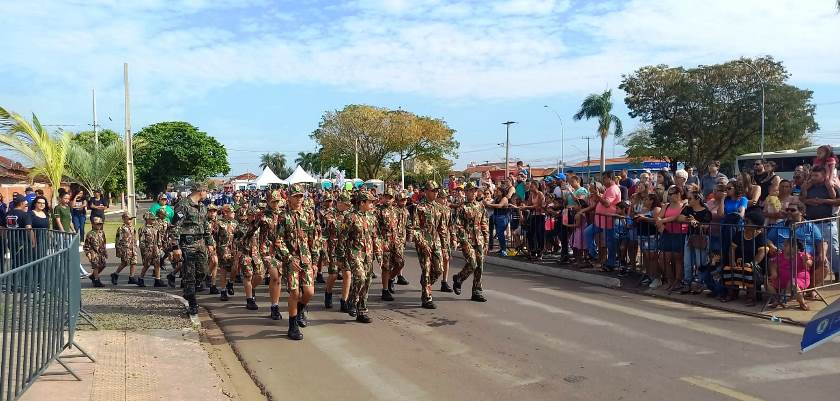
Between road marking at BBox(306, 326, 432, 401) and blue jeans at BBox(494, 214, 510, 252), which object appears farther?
blue jeans at BBox(494, 214, 510, 252)

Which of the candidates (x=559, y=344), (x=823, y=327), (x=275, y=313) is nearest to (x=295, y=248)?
(x=275, y=313)

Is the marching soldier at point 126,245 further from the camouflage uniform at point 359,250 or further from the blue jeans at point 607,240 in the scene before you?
the blue jeans at point 607,240

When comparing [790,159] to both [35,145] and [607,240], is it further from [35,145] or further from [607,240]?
[35,145]

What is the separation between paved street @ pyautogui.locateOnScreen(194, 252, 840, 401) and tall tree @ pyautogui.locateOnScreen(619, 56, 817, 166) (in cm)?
3891

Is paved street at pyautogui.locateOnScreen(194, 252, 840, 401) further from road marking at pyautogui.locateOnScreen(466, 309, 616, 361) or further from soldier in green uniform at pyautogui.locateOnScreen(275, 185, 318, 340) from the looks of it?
soldier in green uniform at pyautogui.locateOnScreen(275, 185, 318, 340)

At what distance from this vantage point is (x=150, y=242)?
12000 millimetres

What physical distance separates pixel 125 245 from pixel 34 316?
26.2 feet

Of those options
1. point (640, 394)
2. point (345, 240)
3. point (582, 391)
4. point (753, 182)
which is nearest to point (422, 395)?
point (582, 391)

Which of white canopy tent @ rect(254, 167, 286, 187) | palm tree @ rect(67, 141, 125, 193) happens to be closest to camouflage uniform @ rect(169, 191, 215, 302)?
palm tree @ rect(67, 141, 125, 193)

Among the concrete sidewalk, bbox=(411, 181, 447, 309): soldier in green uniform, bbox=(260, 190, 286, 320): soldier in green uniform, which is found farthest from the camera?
bbox=(411, 181, 447, 309): soldier in green uniform

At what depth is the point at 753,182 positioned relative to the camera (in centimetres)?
1108

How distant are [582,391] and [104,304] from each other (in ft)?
23.9

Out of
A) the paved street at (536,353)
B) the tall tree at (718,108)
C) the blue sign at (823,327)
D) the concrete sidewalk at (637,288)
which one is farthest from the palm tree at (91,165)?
the tall tree at (718,108)

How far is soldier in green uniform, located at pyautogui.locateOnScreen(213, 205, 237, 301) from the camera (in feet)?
35.3
